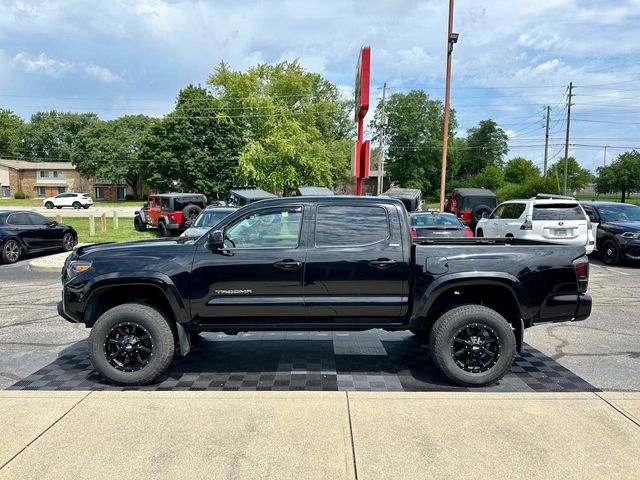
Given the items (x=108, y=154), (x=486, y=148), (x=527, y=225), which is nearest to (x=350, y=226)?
(x=527, y=225)

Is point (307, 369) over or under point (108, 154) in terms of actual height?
under

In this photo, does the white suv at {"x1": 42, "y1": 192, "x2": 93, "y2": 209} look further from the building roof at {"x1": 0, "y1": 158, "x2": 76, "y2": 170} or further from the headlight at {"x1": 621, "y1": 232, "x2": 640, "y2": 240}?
A: the headlight at {"x1": 621, "y1": 232, "x2": 640, "y2": 240}

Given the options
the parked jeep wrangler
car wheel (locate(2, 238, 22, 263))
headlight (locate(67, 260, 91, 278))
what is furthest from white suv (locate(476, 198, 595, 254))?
car wheel (locate(2, 238, 22, 263))

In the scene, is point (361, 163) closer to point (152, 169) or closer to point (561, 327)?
point (561, 327)

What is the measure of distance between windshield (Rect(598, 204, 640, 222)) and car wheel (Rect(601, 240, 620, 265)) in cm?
86

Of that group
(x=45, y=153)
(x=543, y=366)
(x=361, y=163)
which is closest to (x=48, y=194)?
(x=45, y=153)

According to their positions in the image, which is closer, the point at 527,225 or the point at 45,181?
the point at 527,225

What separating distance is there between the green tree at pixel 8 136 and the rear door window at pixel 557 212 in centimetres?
9798

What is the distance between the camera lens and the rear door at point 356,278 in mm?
4449

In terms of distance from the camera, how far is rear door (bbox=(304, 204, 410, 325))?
175 inches

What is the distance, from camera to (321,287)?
4465mm

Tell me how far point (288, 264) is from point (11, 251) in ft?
38.5

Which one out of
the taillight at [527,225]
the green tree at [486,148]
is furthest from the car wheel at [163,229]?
the green tree at [486,148]

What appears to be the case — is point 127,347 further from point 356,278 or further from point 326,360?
point 356,278
